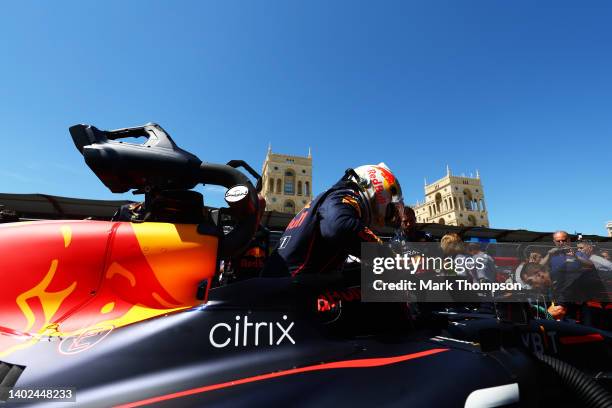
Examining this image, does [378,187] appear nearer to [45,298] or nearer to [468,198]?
[45,298]

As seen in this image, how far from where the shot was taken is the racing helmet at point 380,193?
93.9 inches

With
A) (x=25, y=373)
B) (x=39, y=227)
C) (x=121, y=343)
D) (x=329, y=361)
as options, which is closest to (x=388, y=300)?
(x=329, y=361)

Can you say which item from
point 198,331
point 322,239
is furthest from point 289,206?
point 198,331

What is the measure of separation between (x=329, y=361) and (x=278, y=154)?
263 ft

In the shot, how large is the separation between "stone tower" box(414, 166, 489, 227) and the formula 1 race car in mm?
89581

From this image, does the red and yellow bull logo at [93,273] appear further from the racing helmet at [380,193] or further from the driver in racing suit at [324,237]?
the racing helmet at [380,193]

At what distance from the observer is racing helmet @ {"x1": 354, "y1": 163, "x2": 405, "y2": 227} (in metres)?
2.38

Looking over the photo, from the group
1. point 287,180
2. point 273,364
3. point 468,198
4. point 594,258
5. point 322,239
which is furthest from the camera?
point 468,198

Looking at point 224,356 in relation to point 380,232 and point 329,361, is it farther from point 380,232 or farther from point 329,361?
point 380,232

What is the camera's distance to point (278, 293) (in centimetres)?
126

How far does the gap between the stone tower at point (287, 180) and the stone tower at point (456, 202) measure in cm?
3797

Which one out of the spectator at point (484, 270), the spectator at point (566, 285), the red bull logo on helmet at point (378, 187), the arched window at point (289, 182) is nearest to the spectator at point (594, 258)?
the spectator at point (566, 285)

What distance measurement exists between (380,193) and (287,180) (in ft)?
248

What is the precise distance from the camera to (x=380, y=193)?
2416 mm
